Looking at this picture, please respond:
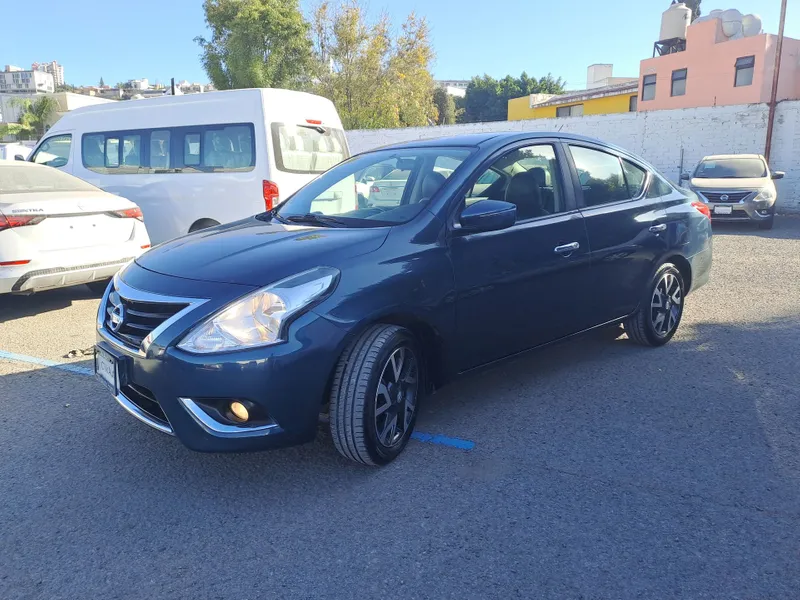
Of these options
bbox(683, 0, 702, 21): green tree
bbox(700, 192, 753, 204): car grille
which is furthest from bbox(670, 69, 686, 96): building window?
bbox(683, 0, 702, 21): green tree

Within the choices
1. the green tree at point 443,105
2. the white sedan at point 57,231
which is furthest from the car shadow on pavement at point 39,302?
the green tree at point 443,105

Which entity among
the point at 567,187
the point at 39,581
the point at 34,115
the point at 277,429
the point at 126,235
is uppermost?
the point at 34,115

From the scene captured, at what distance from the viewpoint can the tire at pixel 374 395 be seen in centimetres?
297

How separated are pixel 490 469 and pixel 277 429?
108cm

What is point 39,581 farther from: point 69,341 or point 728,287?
point 728,287

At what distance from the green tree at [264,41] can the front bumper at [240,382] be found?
28.9 meters

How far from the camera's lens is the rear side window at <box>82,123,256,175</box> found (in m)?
7.62

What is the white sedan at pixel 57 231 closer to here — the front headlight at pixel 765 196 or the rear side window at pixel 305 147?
the rear side window at pixel 305 147

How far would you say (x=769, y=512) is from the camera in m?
2.79

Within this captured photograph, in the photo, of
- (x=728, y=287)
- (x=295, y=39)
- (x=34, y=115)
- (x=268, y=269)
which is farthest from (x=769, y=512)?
(x=34, y=115)

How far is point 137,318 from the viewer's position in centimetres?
306

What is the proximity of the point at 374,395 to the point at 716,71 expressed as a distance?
106 feet

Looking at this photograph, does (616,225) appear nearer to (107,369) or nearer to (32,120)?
(107,369)

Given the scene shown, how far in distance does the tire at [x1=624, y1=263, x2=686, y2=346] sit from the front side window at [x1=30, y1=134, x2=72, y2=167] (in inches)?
313
